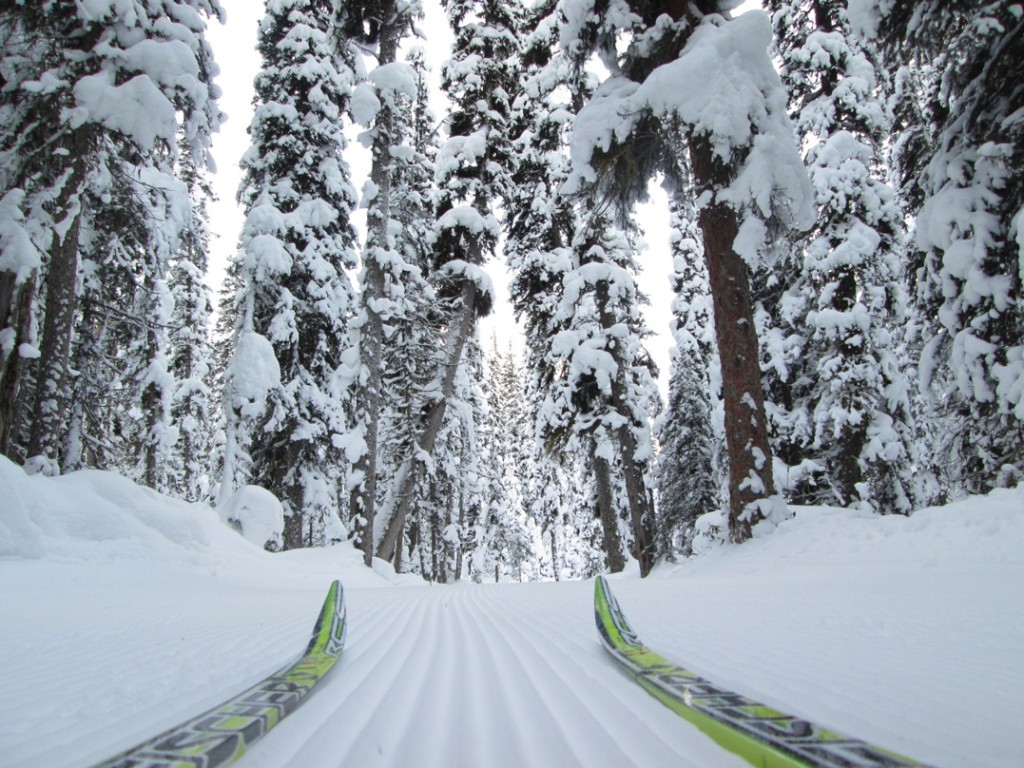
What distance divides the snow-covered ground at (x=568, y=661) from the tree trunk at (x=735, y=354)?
93 centimetres

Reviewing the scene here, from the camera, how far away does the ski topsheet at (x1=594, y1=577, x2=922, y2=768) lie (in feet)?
2.98

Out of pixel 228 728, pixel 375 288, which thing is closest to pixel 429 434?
pixel 375 288

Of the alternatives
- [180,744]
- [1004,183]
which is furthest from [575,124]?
[180,744]

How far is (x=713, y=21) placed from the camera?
7.23 metres

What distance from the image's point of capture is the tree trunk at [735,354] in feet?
21.1

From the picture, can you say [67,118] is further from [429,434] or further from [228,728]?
[228,728]

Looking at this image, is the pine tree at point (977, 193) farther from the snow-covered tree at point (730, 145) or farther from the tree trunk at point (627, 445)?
the tree trunk at point (627, 445)

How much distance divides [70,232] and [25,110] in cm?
216

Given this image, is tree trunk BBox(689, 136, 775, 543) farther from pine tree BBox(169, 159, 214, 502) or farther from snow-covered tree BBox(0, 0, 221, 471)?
pine tree BBox(169, 159, 214, 502)

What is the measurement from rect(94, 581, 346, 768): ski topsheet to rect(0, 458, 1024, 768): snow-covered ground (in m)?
0.06

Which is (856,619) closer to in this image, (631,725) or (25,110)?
(631,725)

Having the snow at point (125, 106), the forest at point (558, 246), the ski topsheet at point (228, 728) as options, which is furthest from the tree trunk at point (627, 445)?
the ski topsheet at point (228, 728)

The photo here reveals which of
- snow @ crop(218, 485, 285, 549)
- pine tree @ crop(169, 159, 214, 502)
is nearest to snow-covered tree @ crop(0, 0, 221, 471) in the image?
snow @ crop(218, 485, 285, 549)

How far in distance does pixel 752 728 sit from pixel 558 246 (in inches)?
645
